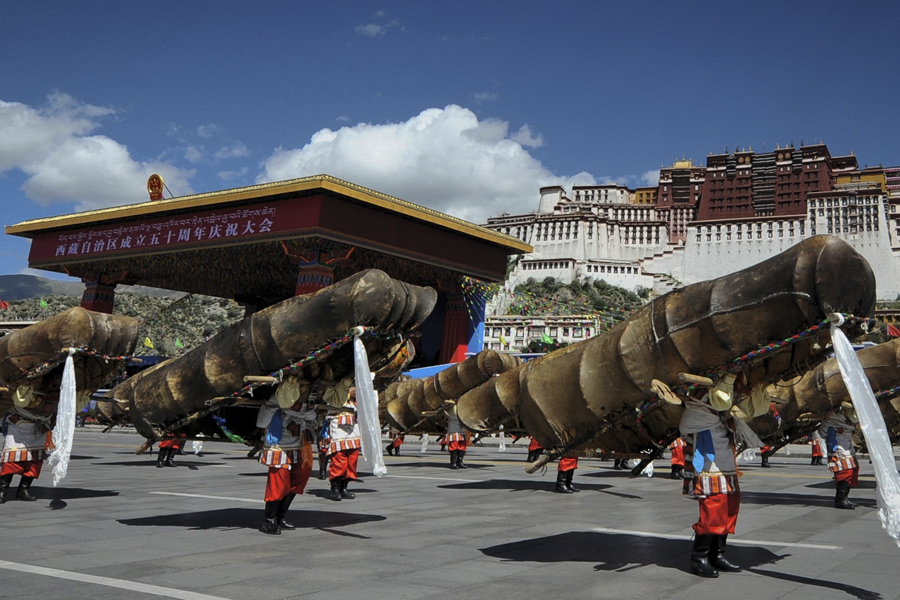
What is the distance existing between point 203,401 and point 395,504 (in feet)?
10.8

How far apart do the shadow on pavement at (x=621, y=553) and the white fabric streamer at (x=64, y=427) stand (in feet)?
15.3

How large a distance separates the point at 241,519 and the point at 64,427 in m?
2.17

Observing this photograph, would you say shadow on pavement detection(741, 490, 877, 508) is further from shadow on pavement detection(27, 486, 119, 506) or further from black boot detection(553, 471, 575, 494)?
shadow on pavement detection(27, 486, 119, 506)

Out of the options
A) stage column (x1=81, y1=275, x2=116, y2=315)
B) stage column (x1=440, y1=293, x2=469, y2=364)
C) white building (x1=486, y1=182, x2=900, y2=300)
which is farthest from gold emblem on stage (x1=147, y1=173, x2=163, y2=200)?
white building (x1=486, y1=182, x2=900, y2=300)

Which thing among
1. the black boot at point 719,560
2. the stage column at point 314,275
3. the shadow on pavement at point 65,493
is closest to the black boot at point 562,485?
the black boot at point 719,560

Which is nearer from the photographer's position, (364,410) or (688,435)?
(688,435)

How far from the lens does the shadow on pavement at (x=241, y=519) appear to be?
769cm

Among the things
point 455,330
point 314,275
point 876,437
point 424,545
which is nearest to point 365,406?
point 424,545

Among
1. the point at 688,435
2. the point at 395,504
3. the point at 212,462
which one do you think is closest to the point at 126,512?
the point at 395,504

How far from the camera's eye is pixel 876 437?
4.91 meters

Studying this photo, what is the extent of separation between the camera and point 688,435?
5992 millimetres

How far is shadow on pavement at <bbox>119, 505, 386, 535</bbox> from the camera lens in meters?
7.69

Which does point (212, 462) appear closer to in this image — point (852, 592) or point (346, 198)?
point (346, 198)

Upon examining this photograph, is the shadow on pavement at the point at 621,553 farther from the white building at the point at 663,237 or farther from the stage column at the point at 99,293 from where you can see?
the white building at the point at 663,237
